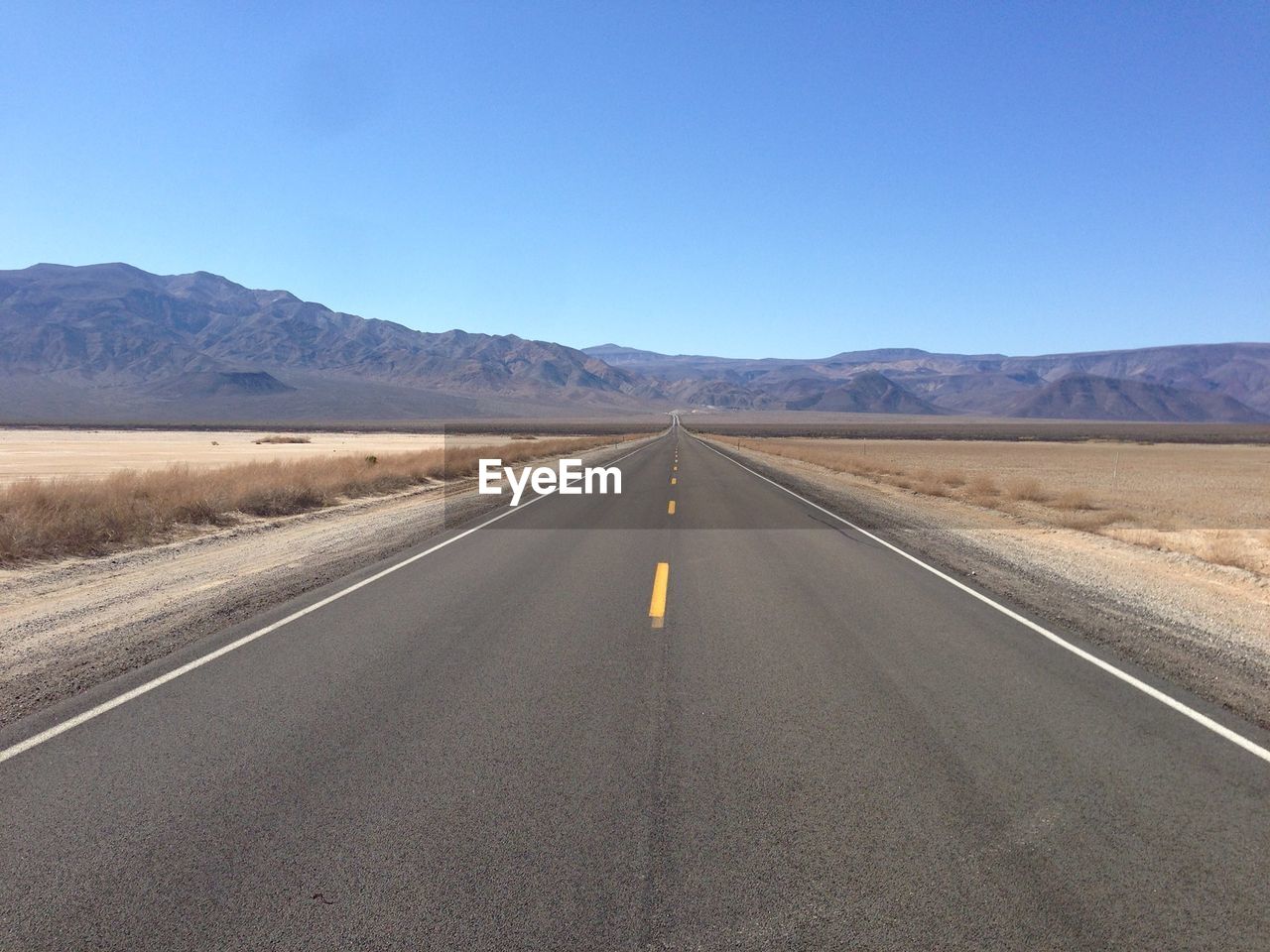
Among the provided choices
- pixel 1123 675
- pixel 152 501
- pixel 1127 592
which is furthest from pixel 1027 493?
pixel 152 501

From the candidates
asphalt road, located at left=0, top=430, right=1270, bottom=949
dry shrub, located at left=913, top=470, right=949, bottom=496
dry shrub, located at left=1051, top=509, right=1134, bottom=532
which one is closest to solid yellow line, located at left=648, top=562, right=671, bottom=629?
asphalt road, located at left=0, top=430, right=1270, bottom=949

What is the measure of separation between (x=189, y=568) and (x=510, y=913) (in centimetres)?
1056

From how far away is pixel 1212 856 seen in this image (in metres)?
3.90

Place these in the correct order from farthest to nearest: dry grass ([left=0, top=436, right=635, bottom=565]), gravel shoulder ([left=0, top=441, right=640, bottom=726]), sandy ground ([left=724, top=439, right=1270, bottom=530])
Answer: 1. sandy ground ([left=724, top=439, right=1270, bottom=530])
2. dry grass ([left=0, top=436, right=635, bottom=565])
3. gravel shoulder ([left=0, top=441, right=640, bottom=726])

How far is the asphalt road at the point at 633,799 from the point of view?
342 cm

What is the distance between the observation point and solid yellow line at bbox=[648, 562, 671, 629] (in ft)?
28.5

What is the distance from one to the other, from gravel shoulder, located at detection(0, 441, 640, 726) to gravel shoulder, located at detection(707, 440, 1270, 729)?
28.0 feet

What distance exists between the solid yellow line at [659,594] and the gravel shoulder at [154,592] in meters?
4.17

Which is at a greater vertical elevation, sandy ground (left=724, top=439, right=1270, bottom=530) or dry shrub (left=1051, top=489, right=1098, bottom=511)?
dry shrub (left=1051, top=489, right=1098, bottom=511)

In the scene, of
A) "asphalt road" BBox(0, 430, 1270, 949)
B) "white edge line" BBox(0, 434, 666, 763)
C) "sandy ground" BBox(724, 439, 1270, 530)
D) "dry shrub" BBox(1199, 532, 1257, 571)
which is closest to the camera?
"asphalt road" BBox(0, 430, 1270, 949)

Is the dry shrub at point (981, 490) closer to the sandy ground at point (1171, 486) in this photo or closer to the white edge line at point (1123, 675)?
the sandy ground at point (1171, 486)

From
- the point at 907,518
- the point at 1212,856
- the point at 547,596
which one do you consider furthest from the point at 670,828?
the point at 907,518

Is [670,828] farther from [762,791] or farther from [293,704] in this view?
[293,704]

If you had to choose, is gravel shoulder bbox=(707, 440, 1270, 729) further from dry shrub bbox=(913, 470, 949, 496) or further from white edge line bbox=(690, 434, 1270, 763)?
dry shrub bbox=(913, 470, 949, 496)
